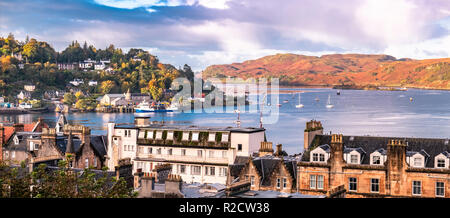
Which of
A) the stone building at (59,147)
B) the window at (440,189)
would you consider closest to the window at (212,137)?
the stone building at (59,147)

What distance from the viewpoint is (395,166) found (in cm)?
2784

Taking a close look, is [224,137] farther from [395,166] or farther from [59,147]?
[395,166]

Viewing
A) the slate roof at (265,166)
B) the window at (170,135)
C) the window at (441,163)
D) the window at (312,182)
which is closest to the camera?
the window at (441,163)

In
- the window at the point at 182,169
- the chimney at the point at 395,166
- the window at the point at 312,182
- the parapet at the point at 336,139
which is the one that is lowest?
the window at the point at 182,169

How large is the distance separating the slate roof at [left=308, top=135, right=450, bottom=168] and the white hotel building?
694 centimetres

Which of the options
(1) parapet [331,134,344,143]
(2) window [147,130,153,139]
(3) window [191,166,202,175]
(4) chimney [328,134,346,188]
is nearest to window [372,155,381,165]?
(4) chimney [328,134,346,188]

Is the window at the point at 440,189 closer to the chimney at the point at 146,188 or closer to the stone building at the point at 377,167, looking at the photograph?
the stone building at the point at 377,167

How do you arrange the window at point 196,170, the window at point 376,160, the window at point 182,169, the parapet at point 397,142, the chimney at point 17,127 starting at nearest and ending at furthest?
the parapet at point 397,142 → the window at point 376,160 → the window at point 196,170 → the window at point 182,169 → the chimney at point 17,127

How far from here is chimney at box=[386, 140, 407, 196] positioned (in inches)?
1089

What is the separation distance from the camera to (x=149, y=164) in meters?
39.4

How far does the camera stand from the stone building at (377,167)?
27.2 m

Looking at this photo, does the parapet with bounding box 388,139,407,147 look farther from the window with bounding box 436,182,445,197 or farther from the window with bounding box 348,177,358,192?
the window with bounding box 348,177,358,192
